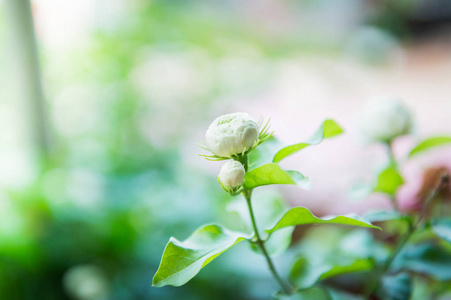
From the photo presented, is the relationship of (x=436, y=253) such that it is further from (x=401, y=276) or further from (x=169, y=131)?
(x=169, y=131)

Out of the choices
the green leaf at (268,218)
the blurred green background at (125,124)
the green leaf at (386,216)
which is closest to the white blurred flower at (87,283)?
the blurred green background at (125,124)

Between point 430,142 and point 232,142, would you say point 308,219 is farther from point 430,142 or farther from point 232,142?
point 430,142

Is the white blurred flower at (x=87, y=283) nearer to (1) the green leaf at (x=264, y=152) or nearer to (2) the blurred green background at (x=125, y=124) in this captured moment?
(2) the blurred green background at (x=125, y=124)

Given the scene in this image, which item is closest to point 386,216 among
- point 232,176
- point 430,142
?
point 430,142

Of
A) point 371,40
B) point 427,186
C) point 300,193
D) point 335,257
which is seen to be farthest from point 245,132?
point 371,40

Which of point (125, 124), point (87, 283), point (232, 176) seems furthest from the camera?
point (125, 124)
